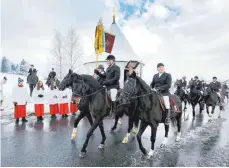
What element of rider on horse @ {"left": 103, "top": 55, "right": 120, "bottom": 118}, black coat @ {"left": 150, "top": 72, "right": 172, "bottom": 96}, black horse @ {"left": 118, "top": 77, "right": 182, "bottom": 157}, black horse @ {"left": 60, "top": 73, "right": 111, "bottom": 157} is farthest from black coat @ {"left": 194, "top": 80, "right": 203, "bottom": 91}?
black horse @ {"left": 60, "top": 73, "right": 111, "bottom": 157}

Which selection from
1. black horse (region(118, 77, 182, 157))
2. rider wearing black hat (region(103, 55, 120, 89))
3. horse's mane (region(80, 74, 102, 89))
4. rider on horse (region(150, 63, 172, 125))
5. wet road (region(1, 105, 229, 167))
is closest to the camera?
wet road (region(1, 105, 229, 167))

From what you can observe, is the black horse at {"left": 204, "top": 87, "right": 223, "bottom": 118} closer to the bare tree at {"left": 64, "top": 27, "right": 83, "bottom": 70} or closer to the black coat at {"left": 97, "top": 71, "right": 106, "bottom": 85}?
the black coat at {"left": 97, "top": 71, "right": 106, "bottom": 85}

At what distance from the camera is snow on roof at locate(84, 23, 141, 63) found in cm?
2154

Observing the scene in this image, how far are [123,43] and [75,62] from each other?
8.94 m

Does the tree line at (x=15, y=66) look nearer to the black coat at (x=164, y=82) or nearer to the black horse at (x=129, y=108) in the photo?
the black horse at (x=129, y=108)

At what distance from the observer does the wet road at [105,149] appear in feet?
16.5

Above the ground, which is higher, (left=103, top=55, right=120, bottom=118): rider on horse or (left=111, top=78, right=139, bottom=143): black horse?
(left=103, top=55, right=120, bottom=118): rider on horse

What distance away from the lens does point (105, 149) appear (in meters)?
5.97

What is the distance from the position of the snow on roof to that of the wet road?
45.2ft

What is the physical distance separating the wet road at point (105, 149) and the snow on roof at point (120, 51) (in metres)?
13.8

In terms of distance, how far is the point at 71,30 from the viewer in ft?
97.0

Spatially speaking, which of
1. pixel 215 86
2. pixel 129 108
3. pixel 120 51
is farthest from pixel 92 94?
pixel 120 51

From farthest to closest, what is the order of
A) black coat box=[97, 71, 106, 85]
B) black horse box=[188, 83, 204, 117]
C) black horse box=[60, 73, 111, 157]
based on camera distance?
black horse box=[188, 83, 204, 117]
black coat box=[97, 71, 106, 85]
black horse box=[60, 73, 111, 157]

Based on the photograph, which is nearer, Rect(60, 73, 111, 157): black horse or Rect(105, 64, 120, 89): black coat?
Rect(60, 73, 111, 157): black horse
